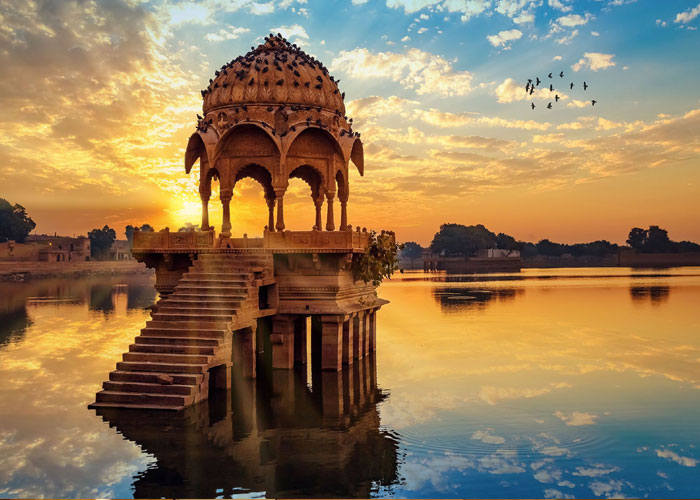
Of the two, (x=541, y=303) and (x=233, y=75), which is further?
(x=541, y=303)

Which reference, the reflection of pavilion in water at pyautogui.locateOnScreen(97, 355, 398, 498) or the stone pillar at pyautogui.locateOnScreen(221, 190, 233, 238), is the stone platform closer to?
the reflection of pavilion in water at pyautogui.locateOnScreen(97, 355, 398, 498)

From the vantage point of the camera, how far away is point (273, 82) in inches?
1022

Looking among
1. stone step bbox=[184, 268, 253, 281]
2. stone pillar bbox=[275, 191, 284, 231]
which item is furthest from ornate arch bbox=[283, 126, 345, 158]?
stone step bbox=[184, 268, 253, 281]

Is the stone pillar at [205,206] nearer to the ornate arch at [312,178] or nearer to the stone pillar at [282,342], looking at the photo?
the stone pillar at [282,342]

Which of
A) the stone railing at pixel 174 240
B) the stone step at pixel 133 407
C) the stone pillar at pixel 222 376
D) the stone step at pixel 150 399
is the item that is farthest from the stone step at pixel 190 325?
the stone railing at pixel 174 240

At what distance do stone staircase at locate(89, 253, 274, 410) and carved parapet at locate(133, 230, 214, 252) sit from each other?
129 centimetres

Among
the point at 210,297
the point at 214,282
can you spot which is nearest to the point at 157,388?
the point at 210,297

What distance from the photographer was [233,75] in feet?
87.1

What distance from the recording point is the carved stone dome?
25.8 m

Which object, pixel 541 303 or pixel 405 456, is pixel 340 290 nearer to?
pixel 405 456

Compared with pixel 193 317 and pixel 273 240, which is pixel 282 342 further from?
pixel 193 317

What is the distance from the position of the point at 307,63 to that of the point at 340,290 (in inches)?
389

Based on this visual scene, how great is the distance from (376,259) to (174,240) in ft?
24.6

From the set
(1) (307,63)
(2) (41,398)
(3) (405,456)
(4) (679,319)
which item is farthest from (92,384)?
(4) (679,319)
